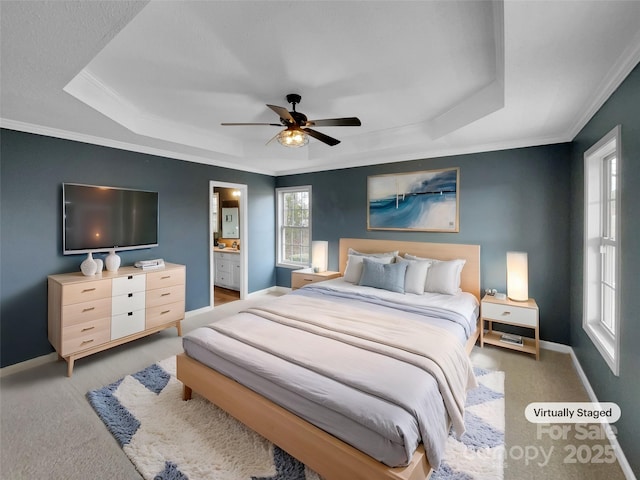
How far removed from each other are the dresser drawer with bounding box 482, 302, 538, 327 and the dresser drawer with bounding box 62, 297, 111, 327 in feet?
13.4

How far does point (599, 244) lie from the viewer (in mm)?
2553

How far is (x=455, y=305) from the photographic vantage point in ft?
9.75

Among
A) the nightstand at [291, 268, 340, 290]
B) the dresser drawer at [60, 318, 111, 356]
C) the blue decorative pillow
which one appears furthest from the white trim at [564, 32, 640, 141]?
the dresser drawer at [60, 318, 111, 356]

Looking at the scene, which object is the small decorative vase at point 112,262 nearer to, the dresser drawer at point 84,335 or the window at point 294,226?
the dresser drawer at point 84,335

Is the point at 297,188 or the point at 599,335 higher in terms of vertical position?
the point at 297,188

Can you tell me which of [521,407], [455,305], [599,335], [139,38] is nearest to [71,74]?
[139,38]

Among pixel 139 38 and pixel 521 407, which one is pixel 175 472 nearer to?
pixel 521 407

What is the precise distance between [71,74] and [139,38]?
0.55 meters

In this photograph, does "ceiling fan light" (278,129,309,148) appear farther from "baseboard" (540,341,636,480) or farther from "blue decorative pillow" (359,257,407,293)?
"baseboard" (540,341,636,480)

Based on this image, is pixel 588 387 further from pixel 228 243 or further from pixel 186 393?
pixel 228 243

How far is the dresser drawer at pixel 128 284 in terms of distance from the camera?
120 inches

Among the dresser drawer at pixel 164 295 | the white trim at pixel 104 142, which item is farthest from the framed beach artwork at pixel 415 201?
the dresser drawer at pixel 164 295

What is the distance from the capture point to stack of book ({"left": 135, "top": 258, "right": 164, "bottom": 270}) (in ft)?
11.5

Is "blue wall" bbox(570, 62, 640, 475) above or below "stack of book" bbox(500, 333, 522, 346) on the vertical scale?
above
